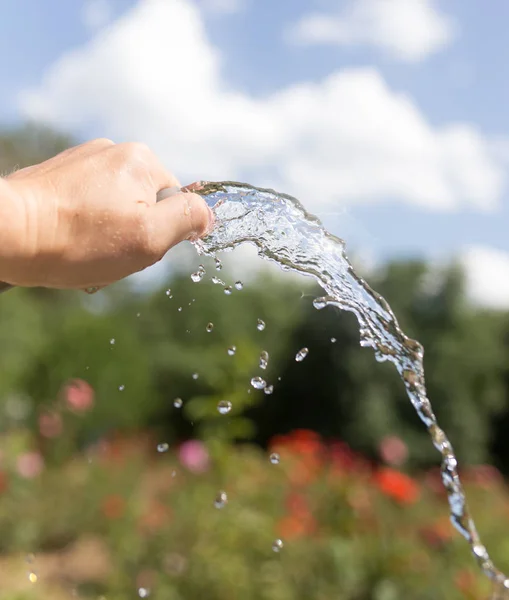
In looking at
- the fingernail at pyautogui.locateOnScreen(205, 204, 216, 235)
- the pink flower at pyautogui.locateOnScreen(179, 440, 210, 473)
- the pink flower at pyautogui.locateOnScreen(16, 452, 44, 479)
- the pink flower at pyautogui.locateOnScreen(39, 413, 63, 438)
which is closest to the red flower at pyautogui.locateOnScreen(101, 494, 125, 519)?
the pink flower at pyautogui.locateOnScreen(179, 440, 210, 473)

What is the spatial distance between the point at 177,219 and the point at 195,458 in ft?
11.2

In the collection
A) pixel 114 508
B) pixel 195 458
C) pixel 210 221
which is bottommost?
pixel 114 508

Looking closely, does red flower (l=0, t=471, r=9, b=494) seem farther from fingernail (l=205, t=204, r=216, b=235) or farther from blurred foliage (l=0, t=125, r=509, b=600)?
fingernail (l=205, t=204, r=216, b=235)

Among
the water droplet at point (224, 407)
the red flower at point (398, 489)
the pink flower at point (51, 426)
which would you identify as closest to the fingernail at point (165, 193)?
the water droplet at point (224, 407)

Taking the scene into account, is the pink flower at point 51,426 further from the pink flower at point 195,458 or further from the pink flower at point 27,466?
the pink flower at point 195,458

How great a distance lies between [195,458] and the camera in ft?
14.0

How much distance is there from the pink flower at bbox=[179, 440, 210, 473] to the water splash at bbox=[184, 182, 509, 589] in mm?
2938

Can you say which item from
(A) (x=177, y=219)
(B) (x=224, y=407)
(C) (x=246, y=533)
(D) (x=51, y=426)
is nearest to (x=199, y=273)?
(A) (x=177, y=219)

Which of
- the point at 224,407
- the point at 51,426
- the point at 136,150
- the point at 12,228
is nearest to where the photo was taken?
the point at 12,228

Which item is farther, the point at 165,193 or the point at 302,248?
the point at 302,248

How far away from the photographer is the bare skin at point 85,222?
0.95m

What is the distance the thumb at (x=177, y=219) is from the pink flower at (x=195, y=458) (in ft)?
10.8

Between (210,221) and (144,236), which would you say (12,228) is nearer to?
(144,236)

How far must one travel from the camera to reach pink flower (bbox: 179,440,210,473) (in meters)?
4.23
